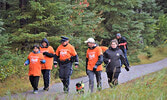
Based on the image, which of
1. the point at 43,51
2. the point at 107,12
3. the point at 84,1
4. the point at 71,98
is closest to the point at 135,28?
the point at 107,12

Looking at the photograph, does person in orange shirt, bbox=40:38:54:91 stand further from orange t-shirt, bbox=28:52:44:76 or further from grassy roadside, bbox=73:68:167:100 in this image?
grassy roadside, bbox=73:68:167:100

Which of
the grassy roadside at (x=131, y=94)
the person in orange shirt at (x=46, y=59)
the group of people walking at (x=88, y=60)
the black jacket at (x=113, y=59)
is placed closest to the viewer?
the grassy roadside at (x=131, y=94)

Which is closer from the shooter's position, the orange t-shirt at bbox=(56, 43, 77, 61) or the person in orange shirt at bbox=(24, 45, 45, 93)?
the orange t-shirt at bbox=(56, 43, 77, 61)

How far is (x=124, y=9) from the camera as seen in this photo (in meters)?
21.3

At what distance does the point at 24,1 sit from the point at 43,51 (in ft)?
18.3

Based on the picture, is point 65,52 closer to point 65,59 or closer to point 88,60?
point 65,59

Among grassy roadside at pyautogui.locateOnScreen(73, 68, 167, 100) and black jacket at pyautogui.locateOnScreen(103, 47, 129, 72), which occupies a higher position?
grassy roadside at pyautogui.locateOnScreen(73, 68, 167, 100)

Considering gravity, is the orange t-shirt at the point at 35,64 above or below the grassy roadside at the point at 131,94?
below

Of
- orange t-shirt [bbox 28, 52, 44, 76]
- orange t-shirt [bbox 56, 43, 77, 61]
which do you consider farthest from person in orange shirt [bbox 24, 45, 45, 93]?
orange t-shirt [bbox 56, 43, 77, 61]

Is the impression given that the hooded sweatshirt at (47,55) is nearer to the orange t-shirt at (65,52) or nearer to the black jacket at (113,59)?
the orange t-shirt at (65,52)

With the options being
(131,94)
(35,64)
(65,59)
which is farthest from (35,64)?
(131,94)

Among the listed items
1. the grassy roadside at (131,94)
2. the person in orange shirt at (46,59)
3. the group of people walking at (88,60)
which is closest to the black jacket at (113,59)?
the group of people walking at (88,60)

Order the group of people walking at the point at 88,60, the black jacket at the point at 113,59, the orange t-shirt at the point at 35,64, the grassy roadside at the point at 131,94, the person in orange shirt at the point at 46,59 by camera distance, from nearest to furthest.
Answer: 1. the grassy roadside at the point at 131,94
2. the group of people walking at the point at 88,60
3. the black jacket at the point at 113,59
4. the orange t-shirt at the point at 35,64
5. the person in orange shirt at the point at 46,59

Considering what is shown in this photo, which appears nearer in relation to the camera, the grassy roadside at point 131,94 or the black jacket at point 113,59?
the grassy roadside at point 131,94
